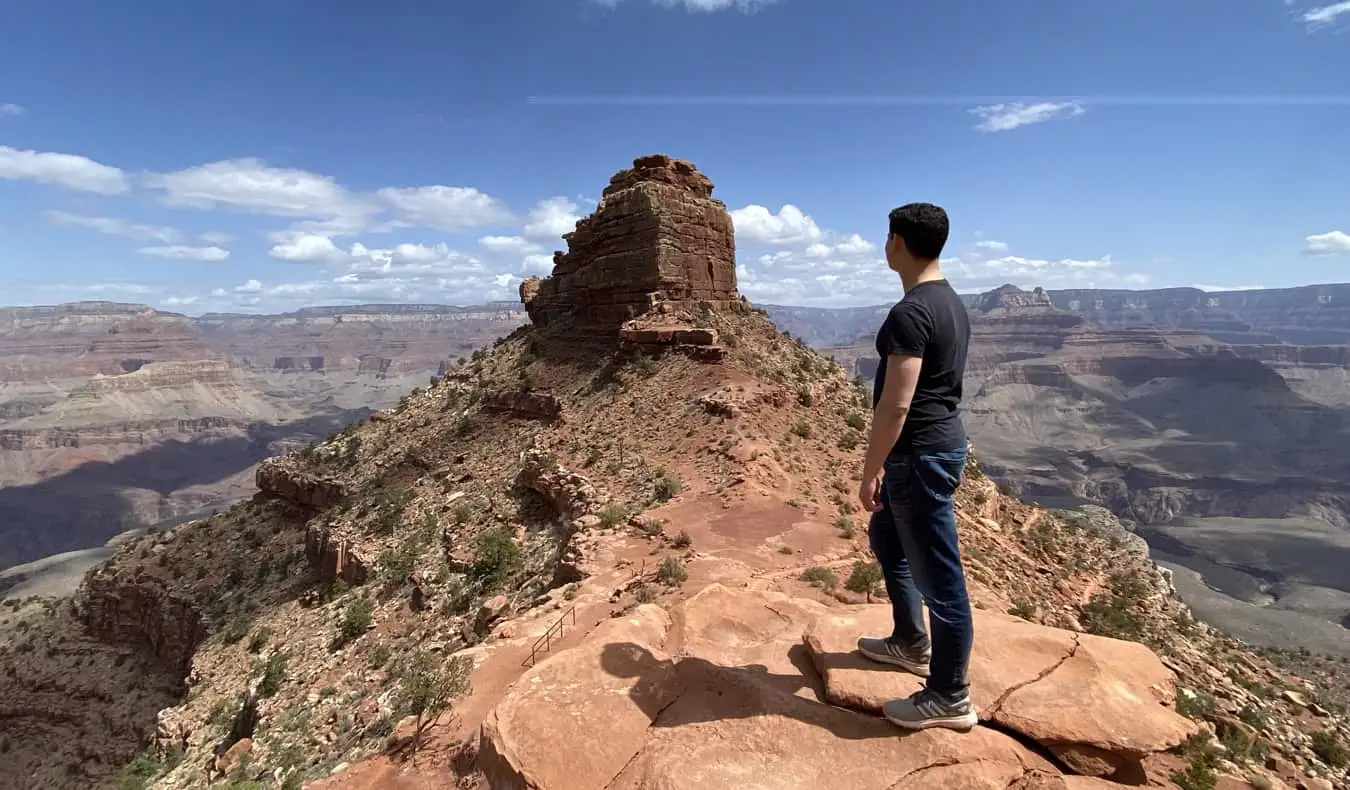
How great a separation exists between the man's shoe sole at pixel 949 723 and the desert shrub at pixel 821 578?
4.70 m

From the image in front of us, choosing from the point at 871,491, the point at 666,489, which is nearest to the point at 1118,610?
the point at 666,489

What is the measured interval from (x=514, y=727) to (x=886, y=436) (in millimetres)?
3521

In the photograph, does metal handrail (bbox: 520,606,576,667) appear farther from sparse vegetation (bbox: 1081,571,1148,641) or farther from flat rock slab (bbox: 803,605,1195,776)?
sparse vegetation (bbox: 1081,571,1148,641)

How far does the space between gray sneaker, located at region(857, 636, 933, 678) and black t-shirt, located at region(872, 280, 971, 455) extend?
68.6 inches

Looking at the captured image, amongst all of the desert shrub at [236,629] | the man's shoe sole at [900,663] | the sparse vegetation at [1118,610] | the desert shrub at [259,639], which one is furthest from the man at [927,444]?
the desert shrub at [236,629]

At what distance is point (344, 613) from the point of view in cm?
1711

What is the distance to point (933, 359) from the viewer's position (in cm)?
446

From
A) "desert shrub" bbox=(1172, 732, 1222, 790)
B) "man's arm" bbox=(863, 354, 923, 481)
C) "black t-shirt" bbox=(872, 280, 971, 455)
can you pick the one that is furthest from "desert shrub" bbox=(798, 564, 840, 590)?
"man's arm" bbox=(863, 354, 923, 481)

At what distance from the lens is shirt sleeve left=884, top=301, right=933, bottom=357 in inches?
167

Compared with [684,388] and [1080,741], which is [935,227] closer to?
[1080,741]

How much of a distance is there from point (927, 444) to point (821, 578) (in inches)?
212

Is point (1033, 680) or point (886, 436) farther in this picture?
point (1033, 680)

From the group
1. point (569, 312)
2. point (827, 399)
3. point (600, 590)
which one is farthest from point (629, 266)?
point (600, 590)

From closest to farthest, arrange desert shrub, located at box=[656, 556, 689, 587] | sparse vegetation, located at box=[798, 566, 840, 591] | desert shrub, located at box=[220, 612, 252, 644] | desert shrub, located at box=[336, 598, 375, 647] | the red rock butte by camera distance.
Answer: sparse vegetation, located at box=[798, 566, 840, 591] < desert shrub, located at box=[656, 556, 689, 587] < desert shrub, located at box=[336, 598, 375, 647] < desert shrub, located at box=[220, 612, 252, 644] < the red rock butte
